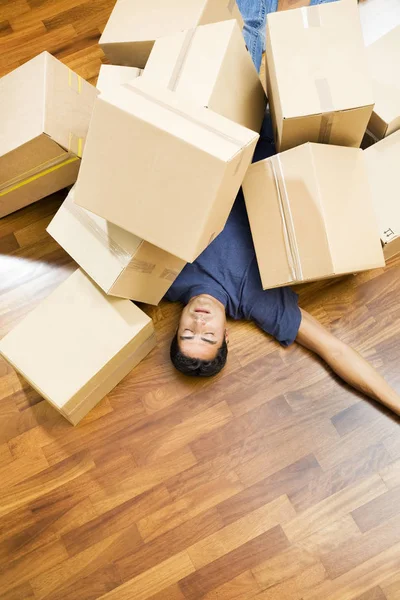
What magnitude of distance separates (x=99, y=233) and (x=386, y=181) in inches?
32.5

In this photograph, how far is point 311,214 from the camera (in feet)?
4.30

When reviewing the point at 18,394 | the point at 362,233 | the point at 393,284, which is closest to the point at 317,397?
the point at 393,284

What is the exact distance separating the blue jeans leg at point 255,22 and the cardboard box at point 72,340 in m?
0.95

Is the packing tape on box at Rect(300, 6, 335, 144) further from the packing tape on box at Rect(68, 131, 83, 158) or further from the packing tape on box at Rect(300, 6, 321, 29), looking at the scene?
the packing tape on box at Rect(68, 131, 83, 158)

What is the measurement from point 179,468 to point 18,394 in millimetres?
576

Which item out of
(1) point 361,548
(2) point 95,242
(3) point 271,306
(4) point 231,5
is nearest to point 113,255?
(2) point 95,242

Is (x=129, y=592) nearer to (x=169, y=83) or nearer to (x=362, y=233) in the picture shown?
(x=362, y=233)

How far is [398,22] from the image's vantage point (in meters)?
1.80

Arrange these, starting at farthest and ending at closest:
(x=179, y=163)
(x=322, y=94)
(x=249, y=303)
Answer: (x=249, y=303), (x=322, y=94), (x=179, y=163)

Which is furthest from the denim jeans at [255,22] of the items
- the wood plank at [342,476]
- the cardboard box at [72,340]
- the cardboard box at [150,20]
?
the wood plank at [342,476]

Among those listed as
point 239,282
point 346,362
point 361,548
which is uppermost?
point 239,282

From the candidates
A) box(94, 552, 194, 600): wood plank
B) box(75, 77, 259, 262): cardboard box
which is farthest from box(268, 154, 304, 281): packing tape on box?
box(94, 552, 194, 600): wood plank

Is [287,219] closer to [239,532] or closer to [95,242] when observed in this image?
[95,242]

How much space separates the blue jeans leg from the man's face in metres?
0.86
